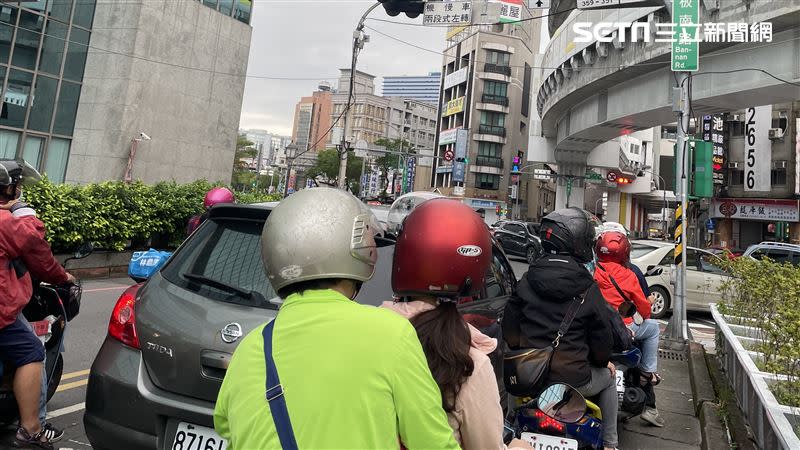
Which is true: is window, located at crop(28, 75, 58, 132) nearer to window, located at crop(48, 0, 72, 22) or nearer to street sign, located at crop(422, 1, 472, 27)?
window, located at crop(48, 0, 72, 22)

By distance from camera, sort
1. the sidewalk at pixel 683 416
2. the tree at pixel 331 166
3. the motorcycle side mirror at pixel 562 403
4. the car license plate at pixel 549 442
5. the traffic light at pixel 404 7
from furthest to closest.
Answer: the tree at pixel 331 166 → the traffic light at pixel 404 7 → the sidewalk at pixel 683 416 → the motorcycle side mirror at pixel 562 403 → the car license plate at pixel 549 442

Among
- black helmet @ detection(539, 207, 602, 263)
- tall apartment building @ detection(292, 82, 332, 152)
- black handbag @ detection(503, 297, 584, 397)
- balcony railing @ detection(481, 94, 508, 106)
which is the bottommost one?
black handbag @ detection(503, 297, 584, 397)

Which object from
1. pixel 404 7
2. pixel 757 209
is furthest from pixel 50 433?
pixel 757 209

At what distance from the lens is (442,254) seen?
1.67 meters

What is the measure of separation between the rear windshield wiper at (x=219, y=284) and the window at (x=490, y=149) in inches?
1980

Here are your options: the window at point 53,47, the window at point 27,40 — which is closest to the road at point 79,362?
the window at point 27,40

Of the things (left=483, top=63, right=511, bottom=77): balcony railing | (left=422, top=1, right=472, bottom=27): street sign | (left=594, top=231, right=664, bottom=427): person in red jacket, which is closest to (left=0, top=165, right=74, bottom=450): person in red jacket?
(left=594, top=231, right=664, bottom=427): person in red jacket

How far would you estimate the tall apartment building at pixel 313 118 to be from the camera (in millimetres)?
104125

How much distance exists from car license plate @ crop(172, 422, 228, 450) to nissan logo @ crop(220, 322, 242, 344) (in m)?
0.39

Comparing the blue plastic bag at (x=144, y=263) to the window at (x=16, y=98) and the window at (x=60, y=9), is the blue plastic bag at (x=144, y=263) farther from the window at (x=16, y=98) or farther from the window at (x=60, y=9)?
the window at (x=60, y=9)

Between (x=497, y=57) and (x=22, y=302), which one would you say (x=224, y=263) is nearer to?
(x=22, y=302)

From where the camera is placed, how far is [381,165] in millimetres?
64750

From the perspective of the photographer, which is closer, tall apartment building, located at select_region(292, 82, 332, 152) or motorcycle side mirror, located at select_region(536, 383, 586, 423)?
motorcycle side mirror, located at select_region(536, 383, 586, 423)

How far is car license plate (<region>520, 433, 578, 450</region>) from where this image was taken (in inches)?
98.0
